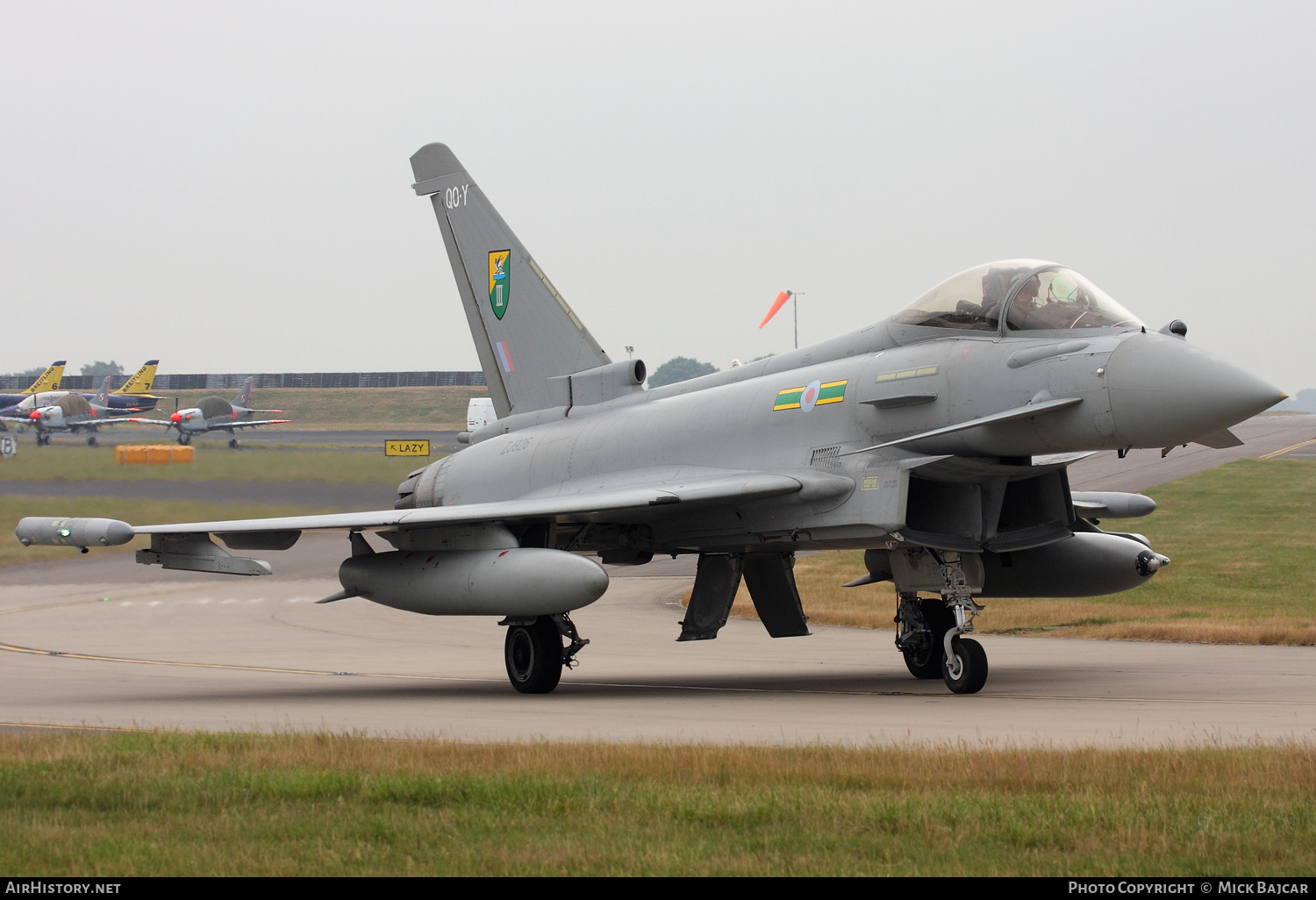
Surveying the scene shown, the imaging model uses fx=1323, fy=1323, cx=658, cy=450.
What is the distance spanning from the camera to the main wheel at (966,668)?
38.7 ft

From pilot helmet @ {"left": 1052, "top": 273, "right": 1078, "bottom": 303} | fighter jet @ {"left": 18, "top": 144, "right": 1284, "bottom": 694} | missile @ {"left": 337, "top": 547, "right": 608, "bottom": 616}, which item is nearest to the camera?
fighter jet @ {"left": 18, "top": 144, "right": 1284, "bottom": 694}

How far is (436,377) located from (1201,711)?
101563mm

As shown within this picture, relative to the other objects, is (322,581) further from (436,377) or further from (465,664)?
(436,377)

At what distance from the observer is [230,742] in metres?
8.59

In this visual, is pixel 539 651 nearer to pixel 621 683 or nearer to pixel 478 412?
pixel 621 683

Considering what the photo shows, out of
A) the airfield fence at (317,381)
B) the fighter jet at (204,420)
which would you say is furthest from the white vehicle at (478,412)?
the airfield fence at (317,381)

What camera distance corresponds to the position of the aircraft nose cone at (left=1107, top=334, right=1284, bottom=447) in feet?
34.4

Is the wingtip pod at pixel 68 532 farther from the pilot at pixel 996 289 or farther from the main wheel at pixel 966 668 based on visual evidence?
the pilot at pixel 996 289

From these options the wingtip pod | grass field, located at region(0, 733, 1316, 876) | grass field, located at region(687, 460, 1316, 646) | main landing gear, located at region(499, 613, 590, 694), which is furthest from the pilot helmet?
the wingtip pod

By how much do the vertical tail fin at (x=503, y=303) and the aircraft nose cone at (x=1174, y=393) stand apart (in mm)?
7188

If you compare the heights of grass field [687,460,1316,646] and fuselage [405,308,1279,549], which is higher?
fuselage [405,308,1279,549]

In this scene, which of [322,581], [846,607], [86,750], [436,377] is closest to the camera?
[86,750]

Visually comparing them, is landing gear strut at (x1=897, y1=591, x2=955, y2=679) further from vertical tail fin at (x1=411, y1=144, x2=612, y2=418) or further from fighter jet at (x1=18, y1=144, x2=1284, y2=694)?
vertical tail fin at (x1=411, y1=144, x2=612, y2=418)
